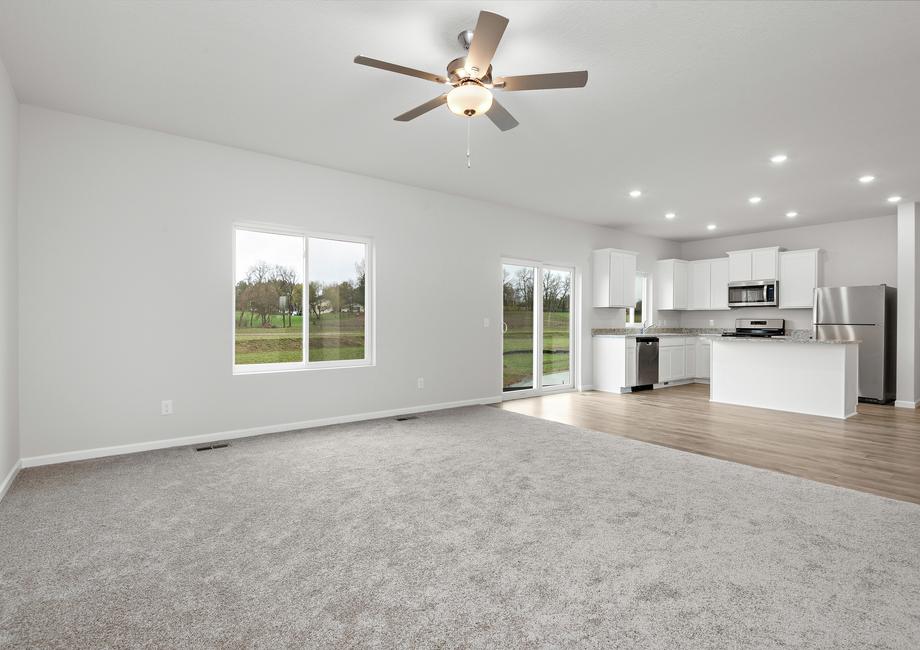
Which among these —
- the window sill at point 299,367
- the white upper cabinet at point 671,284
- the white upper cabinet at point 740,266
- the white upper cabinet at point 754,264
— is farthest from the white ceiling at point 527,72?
the white upper cabinet at point 671,284

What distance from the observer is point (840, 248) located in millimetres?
7352

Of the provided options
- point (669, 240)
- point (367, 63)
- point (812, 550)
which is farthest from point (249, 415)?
point (669, 240)

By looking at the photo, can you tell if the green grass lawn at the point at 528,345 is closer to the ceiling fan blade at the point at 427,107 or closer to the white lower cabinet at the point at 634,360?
the white lower cabinet at the point at 634,360

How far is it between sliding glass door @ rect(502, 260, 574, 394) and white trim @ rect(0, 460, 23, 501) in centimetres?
506

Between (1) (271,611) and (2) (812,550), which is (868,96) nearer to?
(2) (812,550)

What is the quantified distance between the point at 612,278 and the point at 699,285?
2.42m

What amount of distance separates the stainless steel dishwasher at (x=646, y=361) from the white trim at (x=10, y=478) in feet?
24.2

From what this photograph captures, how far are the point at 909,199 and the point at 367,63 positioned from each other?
7202 millimetres

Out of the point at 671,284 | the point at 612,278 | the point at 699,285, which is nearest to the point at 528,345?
the point at 612,278

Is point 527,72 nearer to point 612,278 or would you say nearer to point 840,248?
point 612,278

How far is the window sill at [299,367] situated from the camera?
4.53m

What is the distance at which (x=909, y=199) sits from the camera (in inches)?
236

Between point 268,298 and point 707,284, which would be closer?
point 268,298

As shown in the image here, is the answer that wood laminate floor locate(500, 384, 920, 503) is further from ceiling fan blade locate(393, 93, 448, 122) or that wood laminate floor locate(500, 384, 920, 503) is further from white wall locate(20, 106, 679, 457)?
ceiling fan blade locate(393, 93, 448, 122)
